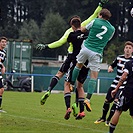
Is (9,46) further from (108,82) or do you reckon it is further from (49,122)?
(49,122)

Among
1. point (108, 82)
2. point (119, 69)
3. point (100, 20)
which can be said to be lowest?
point (108, 82)

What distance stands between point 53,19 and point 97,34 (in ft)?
194

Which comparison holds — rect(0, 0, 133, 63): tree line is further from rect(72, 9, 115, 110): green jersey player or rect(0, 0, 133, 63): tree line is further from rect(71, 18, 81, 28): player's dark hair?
rect(72, 9, 115, 110): green jersey player

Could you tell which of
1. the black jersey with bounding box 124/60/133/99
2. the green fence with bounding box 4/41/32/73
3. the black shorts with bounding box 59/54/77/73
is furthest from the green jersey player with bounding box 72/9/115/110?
the green fence with bounding box 4/41/32/73

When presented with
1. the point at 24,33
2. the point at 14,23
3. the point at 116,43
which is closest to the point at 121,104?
the point at 116,43

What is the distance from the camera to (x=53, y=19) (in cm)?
7206

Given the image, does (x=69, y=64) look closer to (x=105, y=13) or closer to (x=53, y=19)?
(x=105, y=13)

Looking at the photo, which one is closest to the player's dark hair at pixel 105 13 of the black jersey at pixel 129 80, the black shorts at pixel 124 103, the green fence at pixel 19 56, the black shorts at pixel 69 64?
the black shorts at pixel 69 64

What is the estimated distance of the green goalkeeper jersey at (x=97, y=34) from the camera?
43.3 ft

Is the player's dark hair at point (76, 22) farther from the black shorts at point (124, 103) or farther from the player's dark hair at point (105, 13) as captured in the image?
the black shorts at point (124, 103)

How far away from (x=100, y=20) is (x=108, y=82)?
2551cm

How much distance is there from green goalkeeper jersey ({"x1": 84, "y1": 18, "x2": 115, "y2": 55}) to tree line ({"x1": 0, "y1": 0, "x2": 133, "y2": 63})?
4936 cm

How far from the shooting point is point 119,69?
47.3 feet

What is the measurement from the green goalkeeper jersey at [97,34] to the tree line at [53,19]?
4936cm
